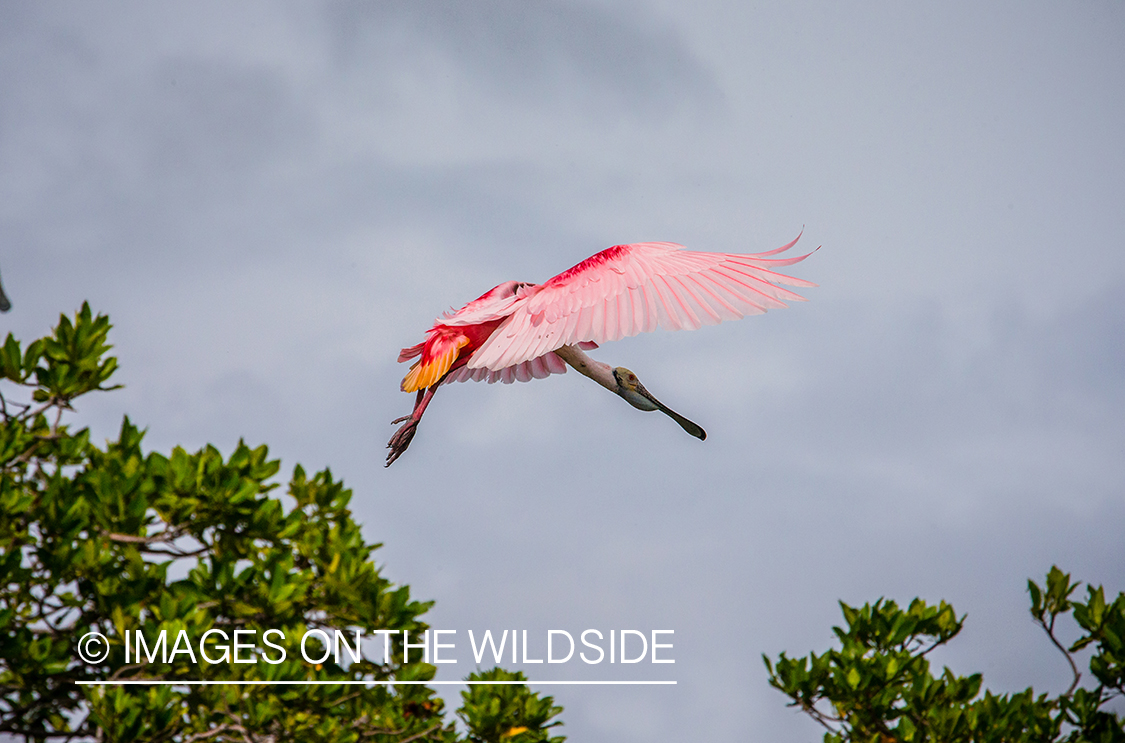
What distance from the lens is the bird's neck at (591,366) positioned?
344 inches

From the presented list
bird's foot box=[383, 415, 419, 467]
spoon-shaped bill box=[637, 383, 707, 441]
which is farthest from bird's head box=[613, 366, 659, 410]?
bird's foot box=[383, 415, 419, 467]

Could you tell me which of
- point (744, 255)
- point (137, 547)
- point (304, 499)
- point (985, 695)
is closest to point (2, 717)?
point (137, 547)

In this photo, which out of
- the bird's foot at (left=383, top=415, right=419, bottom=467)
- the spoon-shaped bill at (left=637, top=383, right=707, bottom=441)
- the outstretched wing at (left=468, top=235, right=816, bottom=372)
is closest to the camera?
the outstretched wing at (left=468, top=235, right=816, bottom=372)

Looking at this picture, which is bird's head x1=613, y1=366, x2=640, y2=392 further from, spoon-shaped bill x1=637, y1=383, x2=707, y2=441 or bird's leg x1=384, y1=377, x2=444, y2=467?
bird's leg x1=384, y1=377, x2=444, y2=467

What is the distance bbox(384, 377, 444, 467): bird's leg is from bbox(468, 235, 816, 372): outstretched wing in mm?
589

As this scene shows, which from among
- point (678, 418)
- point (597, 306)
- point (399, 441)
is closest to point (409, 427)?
point (399, 441)

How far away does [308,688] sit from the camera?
231 inches

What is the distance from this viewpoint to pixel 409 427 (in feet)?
24.7

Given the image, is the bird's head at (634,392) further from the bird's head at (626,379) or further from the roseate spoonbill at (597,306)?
the roseate spoonbill at (597,306)

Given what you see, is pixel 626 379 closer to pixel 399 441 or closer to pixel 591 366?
pixel 591 366

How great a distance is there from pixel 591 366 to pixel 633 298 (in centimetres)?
165

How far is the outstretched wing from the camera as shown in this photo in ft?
23.0

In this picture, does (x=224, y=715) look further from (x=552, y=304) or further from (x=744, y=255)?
(x=744, y=255)

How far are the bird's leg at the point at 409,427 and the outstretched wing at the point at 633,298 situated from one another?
1.93ft
